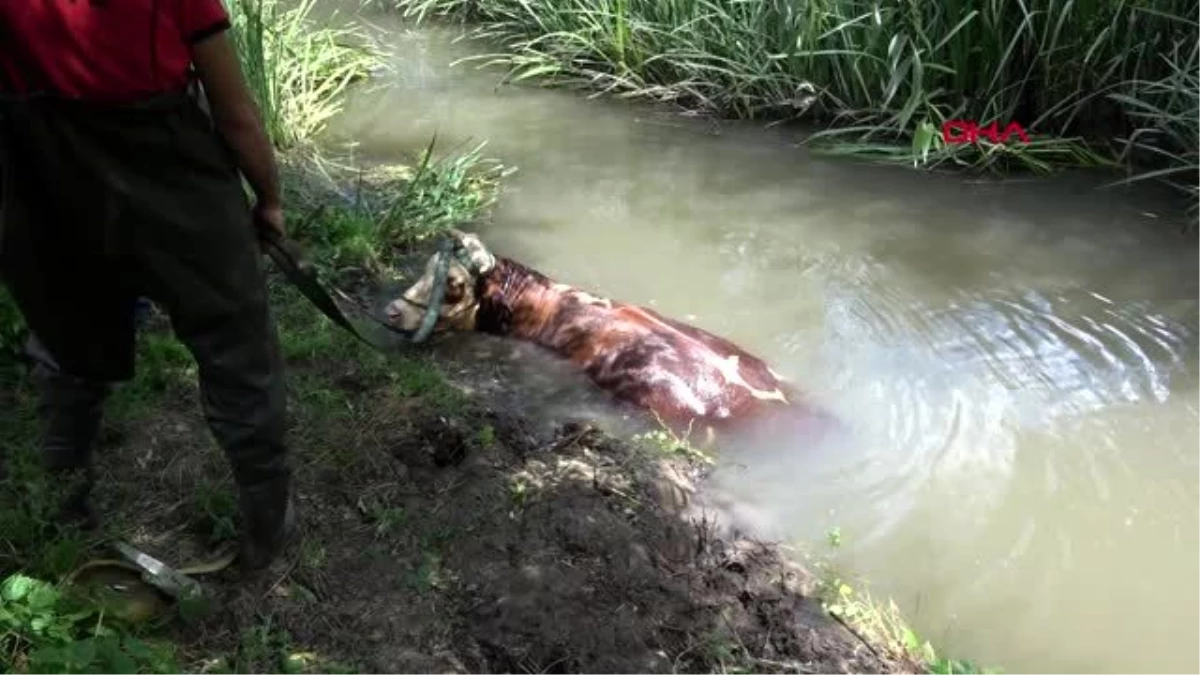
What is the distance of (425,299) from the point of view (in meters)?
4.18

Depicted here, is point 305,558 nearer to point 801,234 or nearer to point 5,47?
point 5,47

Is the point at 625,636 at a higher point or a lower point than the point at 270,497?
lower

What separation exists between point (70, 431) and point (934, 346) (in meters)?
3.22

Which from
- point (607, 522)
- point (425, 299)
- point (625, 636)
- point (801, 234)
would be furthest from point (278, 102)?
point (625, 636)

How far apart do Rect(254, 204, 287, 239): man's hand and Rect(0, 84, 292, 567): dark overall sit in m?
0.10

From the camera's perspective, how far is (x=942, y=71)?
633cm

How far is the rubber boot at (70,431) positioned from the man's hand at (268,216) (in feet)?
1.87

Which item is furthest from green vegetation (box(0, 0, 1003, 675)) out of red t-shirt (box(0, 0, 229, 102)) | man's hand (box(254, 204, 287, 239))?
red t-shirt (box(0, 0, 229, 102))

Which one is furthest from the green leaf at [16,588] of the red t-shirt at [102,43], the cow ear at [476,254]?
the cow ear at [476,254]

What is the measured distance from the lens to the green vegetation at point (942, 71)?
5801 millimetres

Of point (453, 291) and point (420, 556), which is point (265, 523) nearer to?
point (420, 556)

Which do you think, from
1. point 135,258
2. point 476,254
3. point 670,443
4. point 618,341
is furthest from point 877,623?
point 476,254

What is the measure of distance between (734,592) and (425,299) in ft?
6.10

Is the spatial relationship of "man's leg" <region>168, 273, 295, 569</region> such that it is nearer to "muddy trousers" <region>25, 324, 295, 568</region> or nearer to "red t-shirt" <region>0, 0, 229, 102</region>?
"muddy trousers" <region>25, 324, 295, 568</region>
